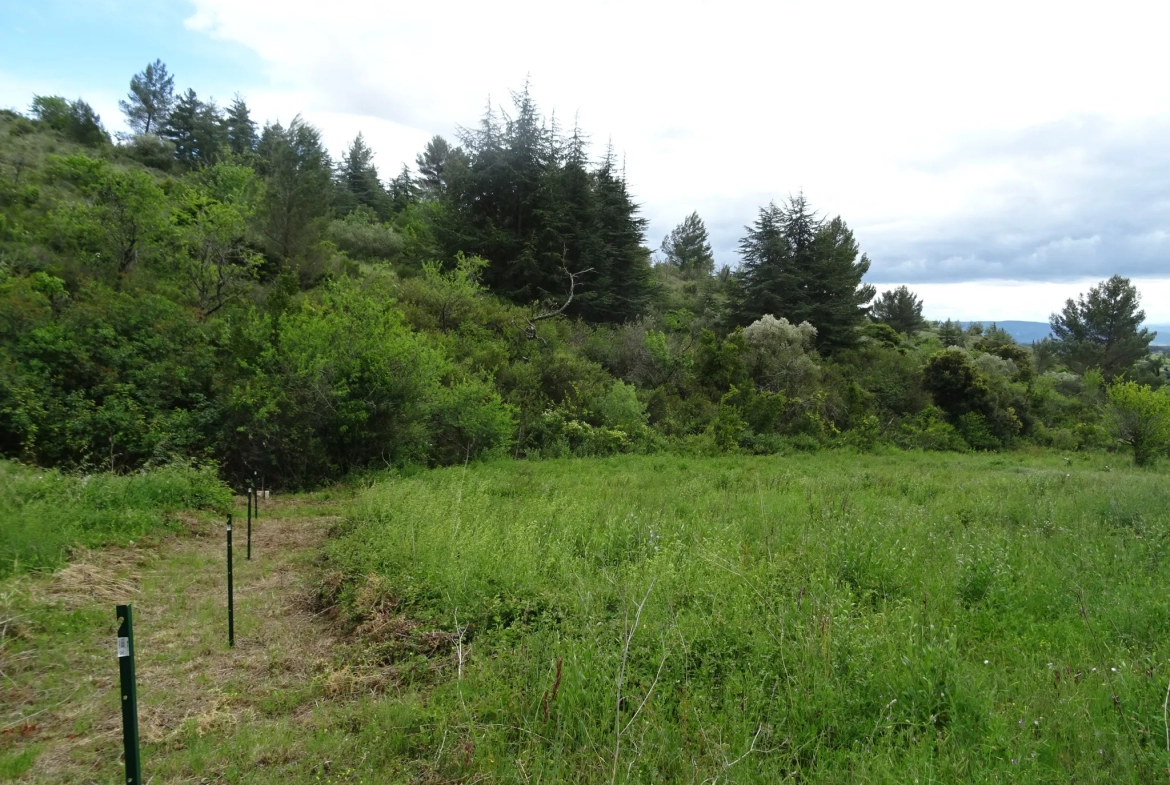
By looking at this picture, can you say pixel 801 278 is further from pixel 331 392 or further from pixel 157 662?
pixel 157 662

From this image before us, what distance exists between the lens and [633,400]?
63.0 ft

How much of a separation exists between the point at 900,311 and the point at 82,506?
163ft

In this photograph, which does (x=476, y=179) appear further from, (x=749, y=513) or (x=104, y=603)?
(x=104, y=603)

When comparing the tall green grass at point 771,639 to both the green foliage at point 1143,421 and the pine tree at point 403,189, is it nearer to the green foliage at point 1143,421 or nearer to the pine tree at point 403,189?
the green foliage at point 1143,421

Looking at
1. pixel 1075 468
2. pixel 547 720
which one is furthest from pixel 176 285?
pixel 1075 468

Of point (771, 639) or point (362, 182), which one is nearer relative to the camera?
point (771, 639)

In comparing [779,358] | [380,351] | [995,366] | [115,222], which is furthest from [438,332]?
[995,366]

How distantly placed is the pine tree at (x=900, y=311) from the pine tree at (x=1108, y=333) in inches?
459

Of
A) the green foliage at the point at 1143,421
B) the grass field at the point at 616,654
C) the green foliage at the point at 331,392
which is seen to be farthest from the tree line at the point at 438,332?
the grass field at the point at 616,654

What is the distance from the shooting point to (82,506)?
755cm

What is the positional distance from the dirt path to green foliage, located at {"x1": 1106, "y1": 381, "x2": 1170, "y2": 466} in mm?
25302

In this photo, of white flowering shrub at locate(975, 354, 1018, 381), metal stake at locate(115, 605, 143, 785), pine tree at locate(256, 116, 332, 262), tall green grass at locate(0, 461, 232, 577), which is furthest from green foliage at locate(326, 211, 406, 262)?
metal stake at locate(115, 605, 143, 785)

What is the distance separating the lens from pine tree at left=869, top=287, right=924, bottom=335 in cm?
4541

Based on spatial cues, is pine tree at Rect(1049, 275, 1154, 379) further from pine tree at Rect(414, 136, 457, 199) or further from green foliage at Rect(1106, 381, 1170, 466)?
pine tree at Rect(414, 136, 457, 199)
